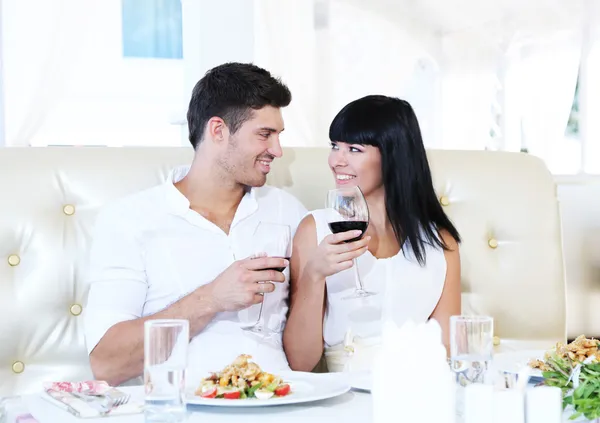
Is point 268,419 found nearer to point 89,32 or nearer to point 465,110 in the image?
point 89,32

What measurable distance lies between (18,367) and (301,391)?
984 mm

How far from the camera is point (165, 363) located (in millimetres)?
1004

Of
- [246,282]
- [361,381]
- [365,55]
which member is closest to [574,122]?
[365,55]

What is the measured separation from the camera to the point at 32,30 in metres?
3.62

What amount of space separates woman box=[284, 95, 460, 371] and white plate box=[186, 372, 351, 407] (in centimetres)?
68

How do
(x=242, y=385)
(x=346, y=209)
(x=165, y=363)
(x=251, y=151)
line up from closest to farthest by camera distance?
(x=165, y=363) → (x=242, y=385) → (x=346, y=209) → (x=251, y=151)

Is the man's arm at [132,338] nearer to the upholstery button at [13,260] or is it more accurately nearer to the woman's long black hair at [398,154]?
the upholstery button at [13,260]

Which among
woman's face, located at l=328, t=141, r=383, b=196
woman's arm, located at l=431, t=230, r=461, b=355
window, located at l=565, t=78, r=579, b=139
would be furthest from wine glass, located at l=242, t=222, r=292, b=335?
window, located at l=565, t=78, r=579, b=139

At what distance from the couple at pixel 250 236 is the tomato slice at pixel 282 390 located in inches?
24.1

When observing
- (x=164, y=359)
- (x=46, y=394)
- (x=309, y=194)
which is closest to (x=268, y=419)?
(x=164, y=359)

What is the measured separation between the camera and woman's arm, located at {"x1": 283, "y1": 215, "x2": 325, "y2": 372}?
6.51ft

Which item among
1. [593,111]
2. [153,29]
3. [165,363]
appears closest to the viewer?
[165,363]

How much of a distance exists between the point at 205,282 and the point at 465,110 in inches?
120

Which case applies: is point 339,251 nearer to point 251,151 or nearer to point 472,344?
point 251,151
